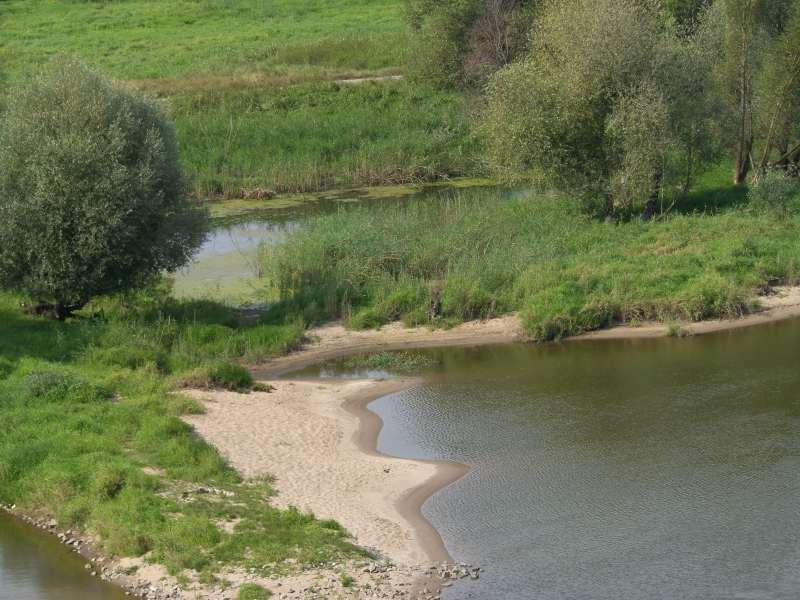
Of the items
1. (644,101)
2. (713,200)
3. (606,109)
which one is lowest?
(713,200)

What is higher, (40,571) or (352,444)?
(352,444)

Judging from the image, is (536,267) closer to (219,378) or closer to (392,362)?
(392,362)

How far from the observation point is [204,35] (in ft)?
214

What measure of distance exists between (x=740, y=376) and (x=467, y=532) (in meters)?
9.09

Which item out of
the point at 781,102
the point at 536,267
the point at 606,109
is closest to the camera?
the point at 536,267

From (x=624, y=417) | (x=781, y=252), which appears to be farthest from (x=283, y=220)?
(x=624, y=417)

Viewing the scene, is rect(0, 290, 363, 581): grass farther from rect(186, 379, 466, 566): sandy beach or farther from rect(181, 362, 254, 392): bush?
rect(186, 379, 466, 566): sandy beach

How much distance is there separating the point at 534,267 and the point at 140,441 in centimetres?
1207

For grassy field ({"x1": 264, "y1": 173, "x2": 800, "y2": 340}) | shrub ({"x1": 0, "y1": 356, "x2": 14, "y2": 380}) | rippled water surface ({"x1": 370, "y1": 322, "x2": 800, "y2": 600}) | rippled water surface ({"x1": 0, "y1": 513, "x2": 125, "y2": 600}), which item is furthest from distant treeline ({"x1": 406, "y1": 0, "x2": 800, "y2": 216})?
rippled water surface ({"x1": 0, "y1": 513, "x2": 125, "y2": 600})

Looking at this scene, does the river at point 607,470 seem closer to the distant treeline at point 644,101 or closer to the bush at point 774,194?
the bush at point 774,194

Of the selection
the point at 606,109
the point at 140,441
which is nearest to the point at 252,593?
the point at 140,441

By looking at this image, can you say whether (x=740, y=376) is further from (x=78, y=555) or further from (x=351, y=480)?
(x=78, y=555)

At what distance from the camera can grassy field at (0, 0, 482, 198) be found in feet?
147

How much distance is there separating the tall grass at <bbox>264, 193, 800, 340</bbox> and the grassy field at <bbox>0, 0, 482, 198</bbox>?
423 centimetres
